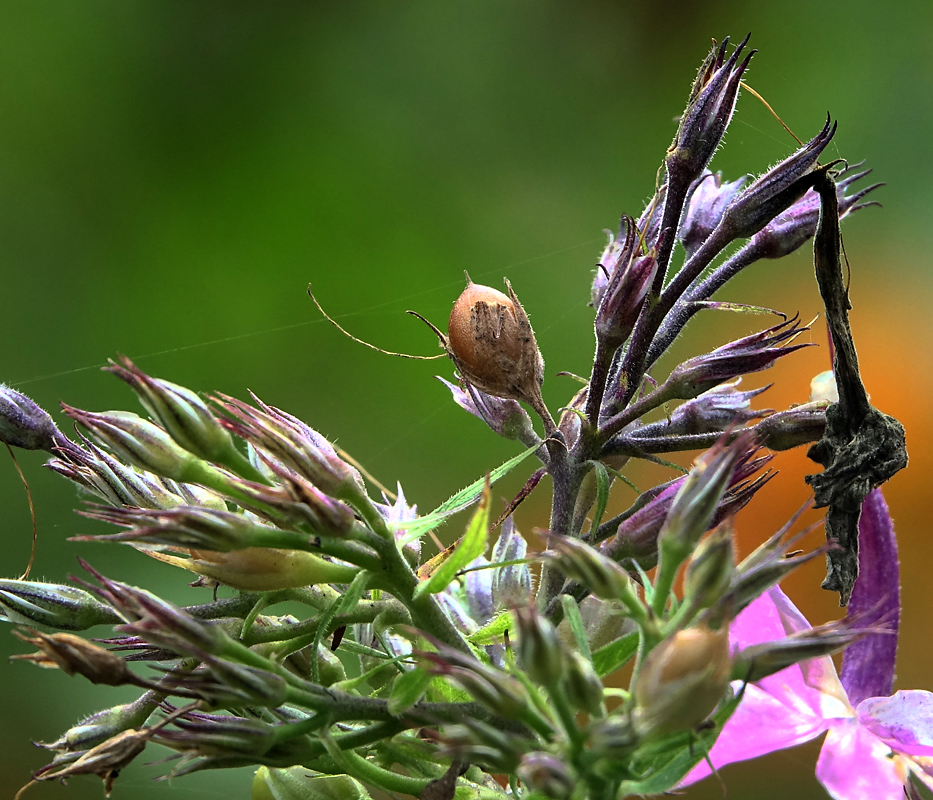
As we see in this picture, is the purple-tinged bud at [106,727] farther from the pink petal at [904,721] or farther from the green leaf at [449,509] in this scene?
the pink petal at [904,721]

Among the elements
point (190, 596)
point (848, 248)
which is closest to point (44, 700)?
point (190, 596)

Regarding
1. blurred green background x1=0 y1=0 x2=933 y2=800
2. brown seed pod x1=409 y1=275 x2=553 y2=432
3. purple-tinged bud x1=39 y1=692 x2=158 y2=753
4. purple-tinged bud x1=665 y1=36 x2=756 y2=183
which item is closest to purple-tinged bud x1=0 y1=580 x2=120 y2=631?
purple-tinged bud x1=39 y1=692 x2=158 y2=753

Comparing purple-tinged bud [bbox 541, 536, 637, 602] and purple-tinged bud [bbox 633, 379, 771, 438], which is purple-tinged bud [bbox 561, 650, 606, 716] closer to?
purple-tinged bud [bbox 541, 536, 637, 602]

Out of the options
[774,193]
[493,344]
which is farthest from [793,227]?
[493,344]

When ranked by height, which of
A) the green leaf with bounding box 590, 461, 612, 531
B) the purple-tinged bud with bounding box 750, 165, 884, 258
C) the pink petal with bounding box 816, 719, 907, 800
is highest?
→ the purple-tinged bud with bounding box 750, 165, 884, 258

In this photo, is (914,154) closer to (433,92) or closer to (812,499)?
(433,92)

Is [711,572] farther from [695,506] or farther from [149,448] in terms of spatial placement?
[149,448]
